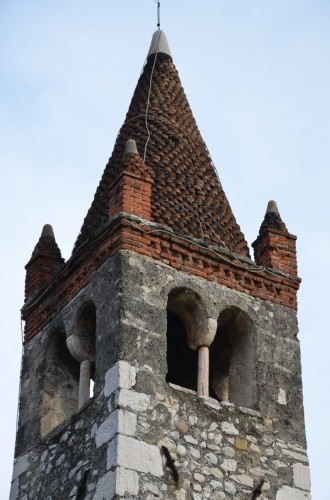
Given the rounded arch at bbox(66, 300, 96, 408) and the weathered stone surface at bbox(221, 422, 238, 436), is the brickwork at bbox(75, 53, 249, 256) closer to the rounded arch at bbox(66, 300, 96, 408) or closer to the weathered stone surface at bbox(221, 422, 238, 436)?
the rounded arch at bbox(66, 300, 96, 408)

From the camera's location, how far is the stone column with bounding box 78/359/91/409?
19.5 meters

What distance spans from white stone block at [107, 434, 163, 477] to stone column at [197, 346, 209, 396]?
4.44 feet

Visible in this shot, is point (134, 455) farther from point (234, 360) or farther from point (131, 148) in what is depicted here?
point (131, 148)

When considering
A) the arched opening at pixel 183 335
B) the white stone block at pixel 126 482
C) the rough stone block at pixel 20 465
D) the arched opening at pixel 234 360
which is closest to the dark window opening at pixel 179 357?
the arched opening at pixel 183 335

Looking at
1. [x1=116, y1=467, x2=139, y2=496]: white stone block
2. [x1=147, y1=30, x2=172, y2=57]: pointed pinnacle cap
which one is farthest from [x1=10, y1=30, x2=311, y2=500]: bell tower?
[x1=147, y1=30, x2=172, y2=57]: pointed pinnacle cap

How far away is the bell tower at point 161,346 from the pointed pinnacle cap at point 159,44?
170cm

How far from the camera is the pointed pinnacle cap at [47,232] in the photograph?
73.5 ft

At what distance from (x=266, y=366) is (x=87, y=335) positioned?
94.6 inches

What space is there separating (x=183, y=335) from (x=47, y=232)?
8.50ft

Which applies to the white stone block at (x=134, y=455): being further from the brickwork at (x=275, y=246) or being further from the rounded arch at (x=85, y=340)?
the brickwork at (x=275, y=246)

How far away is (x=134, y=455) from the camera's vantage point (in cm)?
1772

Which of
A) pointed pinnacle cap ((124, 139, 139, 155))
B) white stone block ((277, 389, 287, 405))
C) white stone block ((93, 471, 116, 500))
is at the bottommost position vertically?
white stone block ((93, 471, 116, 500))

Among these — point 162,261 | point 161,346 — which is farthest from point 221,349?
point 161,346

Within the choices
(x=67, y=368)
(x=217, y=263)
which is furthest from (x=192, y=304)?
(x=67, y=368)
